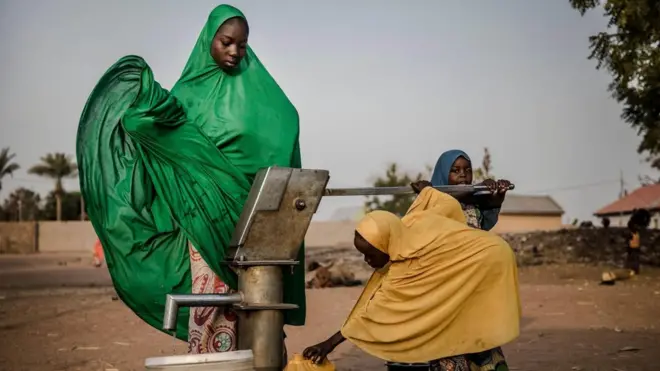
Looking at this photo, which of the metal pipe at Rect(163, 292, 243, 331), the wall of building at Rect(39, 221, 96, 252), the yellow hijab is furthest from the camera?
the wall of building at Rect(39, 221, 96, 252)

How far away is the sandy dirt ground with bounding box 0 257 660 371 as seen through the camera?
20.5 feet

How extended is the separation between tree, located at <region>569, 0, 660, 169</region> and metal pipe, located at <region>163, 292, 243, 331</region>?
12.2 meters

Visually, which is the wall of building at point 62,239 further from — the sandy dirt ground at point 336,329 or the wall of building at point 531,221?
the wall of building at point 531,221

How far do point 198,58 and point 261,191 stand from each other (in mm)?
907

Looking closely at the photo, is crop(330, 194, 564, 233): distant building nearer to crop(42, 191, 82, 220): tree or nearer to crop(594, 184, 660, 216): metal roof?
crop(594, 184, 660, 216): metal roof

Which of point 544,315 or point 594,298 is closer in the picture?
point 544,315

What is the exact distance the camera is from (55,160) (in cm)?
6134

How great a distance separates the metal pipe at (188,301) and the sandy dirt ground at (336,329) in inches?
127

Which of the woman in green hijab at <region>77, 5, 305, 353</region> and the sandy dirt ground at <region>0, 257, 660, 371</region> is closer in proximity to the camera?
the woman in green hijab at <region>77, 5, 305, 353</region>

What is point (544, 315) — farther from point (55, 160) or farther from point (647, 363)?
point (55, 160)

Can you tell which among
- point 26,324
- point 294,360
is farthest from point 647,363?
point 26,324

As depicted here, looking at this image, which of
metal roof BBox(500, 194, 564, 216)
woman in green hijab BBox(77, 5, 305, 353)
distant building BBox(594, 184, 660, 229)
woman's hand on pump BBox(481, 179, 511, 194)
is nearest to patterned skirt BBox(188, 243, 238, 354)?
woman in green hijab BBox(77, 5, 305, 353)

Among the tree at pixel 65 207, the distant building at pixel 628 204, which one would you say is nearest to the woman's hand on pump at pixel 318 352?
the distant building at pixel 628 204

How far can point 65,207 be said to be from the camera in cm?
6625
